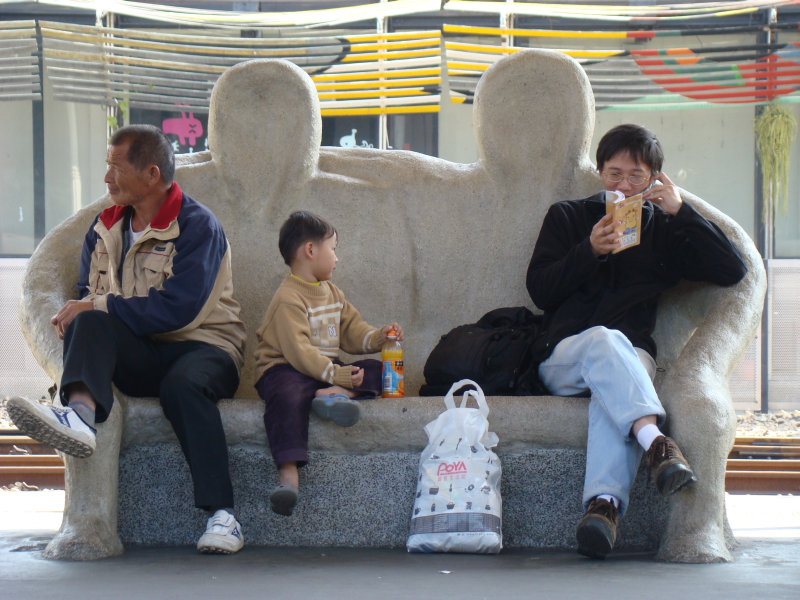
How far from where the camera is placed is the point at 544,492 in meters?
3.49

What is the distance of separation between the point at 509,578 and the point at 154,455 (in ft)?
4.30

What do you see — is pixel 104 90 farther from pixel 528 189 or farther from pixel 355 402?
pixel 355 402

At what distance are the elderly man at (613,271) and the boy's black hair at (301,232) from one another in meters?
0.74

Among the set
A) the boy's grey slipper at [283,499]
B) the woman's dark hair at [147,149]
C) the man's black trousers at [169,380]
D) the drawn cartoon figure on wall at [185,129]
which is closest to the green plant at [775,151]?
the drawn cartoon figure on wall at [185,129]

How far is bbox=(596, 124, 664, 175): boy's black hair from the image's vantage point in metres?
3.70

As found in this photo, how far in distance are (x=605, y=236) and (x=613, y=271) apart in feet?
0.81

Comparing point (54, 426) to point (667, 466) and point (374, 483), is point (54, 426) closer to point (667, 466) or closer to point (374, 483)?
point (374, 483)

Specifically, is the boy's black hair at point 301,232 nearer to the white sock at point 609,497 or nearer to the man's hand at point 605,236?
the man's hand at point 605,236

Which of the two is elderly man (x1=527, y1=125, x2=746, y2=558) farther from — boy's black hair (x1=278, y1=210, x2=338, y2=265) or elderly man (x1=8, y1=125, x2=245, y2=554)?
elderly man (x1=8, y1=125, x2=245, y2=554)

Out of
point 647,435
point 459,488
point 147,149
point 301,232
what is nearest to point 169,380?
point 301,232

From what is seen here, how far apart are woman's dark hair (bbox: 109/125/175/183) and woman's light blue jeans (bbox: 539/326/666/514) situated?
1.50 meters

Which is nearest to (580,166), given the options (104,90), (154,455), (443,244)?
(443,244)

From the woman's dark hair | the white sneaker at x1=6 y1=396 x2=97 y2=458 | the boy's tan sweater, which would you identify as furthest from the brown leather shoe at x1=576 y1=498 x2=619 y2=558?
the woman's dark hair

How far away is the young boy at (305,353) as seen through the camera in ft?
11.2
